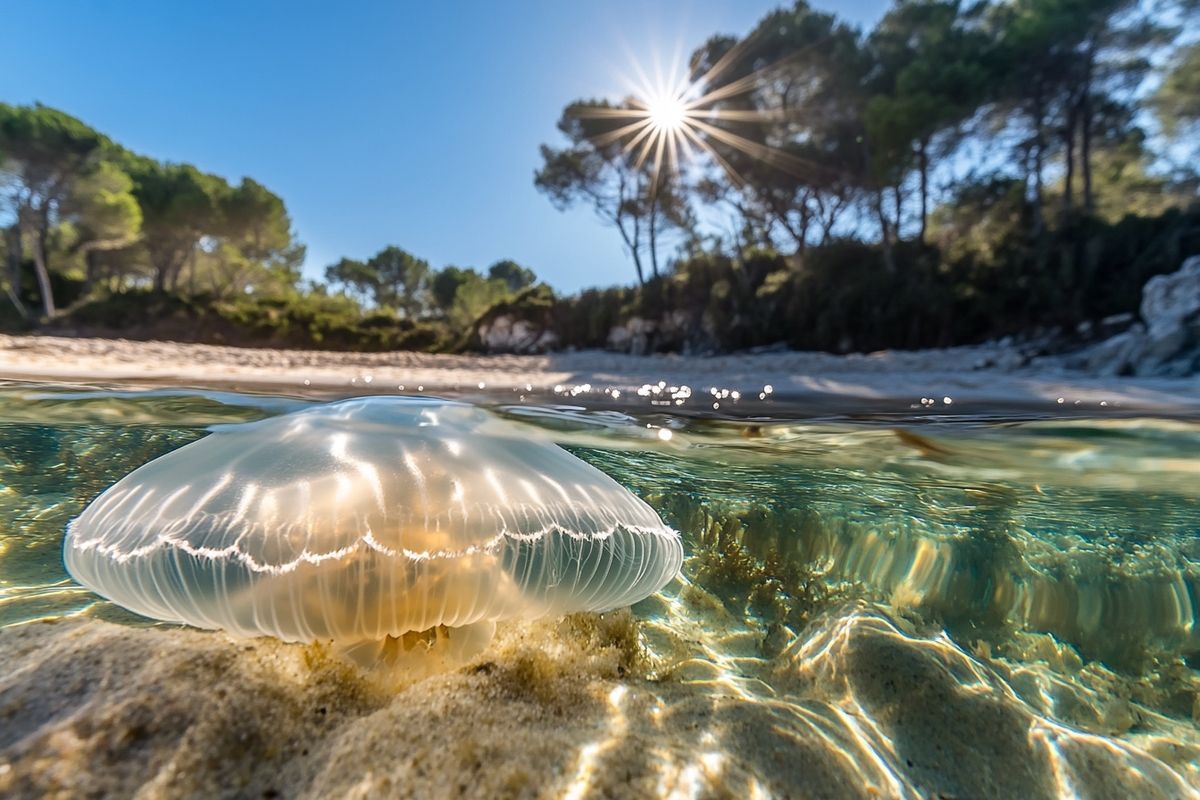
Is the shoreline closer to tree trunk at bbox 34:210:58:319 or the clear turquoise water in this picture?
the clear turquoise water

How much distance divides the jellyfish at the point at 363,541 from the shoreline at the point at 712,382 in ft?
11.1

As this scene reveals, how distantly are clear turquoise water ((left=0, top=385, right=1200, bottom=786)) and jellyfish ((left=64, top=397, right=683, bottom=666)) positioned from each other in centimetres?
89

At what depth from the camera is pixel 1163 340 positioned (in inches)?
289

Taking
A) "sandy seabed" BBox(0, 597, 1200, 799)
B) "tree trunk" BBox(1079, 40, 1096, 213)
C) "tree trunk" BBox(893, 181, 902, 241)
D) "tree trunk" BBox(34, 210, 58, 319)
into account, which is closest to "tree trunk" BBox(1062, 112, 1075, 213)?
"tree trunk" BBox(1079, 40, 1096, 213)

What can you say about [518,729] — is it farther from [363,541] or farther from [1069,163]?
[1069,163]

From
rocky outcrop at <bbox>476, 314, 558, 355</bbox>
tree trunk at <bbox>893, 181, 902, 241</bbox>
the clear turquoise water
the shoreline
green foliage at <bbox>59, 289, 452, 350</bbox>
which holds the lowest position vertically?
the clear turquoise water

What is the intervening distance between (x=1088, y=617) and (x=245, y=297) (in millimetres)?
31518

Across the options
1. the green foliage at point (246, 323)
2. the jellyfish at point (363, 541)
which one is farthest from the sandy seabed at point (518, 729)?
the green foliage at point (246, 323)

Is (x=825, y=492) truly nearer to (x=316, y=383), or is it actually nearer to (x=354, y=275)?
(x=316, y=383)

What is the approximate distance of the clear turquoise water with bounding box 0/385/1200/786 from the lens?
8.84ft

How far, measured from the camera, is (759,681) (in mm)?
1951

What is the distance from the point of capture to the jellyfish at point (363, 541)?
4.45 feet

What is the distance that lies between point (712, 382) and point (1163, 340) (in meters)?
6.26

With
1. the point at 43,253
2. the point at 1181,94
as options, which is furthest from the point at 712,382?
the point at 43,253
